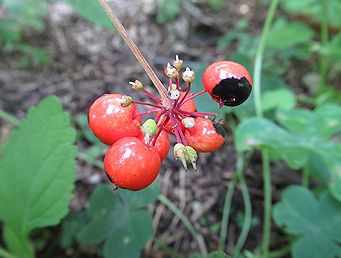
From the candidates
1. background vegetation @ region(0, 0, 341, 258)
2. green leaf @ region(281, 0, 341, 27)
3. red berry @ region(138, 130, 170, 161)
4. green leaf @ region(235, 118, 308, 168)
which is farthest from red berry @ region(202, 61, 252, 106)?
green leaf @ region(281, 0, 341, 27)

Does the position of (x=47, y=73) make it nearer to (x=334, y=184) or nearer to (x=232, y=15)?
(x=232, y=15)

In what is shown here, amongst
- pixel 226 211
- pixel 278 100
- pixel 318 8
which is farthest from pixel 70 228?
pixel 318 8

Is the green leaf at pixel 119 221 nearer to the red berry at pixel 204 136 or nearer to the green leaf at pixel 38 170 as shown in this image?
the green leaf at pixel 38 170

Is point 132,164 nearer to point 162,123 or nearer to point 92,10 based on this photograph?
point 162,123

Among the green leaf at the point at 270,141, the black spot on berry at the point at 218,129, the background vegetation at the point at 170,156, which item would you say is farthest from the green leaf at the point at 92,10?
the black spot on berry at the point at 218,129

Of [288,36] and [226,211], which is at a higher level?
[288,36]
